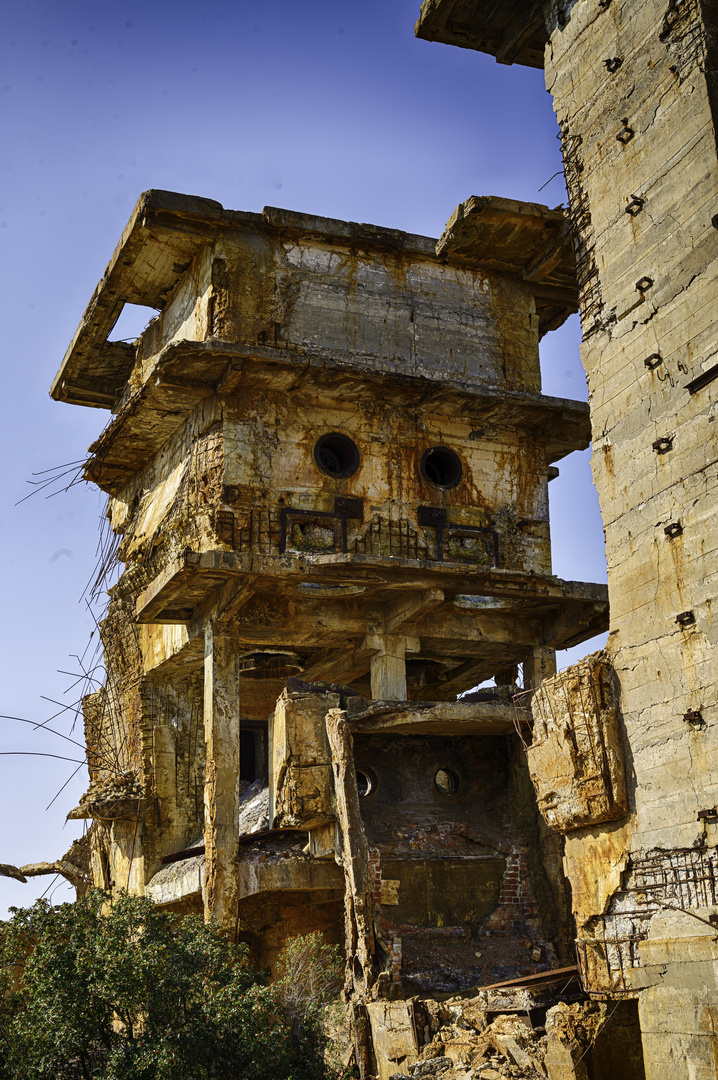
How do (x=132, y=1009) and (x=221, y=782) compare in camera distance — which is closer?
(x=132, y=1009)

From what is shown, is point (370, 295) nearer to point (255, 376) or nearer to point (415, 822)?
point (255, 376)

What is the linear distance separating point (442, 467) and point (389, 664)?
3.41 meters

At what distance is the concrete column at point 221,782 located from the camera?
15.3m

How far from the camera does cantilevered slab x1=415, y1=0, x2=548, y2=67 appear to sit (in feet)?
43.0

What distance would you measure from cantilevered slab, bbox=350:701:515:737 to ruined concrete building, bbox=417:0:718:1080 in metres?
5.33

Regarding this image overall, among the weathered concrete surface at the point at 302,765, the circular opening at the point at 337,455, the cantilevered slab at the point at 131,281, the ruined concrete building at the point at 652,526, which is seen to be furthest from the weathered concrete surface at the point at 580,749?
the cantilevered slab at the point at 131,281

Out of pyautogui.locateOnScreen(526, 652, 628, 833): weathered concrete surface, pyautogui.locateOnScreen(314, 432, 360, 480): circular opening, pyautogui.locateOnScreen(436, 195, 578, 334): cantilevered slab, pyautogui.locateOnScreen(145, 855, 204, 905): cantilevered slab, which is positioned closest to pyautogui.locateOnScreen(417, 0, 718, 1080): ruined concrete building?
pyautogui.locateOnScreen(526, 652, 628, 833): weathered concrete surface

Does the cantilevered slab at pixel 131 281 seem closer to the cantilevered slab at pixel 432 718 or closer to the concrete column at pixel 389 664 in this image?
the concrete column at pixel 389 664

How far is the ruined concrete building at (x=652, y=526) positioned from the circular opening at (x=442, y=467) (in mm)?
7302

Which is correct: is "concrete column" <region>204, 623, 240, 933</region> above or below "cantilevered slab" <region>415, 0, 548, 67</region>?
below

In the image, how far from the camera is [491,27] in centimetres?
1343

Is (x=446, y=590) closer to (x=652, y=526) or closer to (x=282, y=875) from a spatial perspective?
(x=282, y=875)

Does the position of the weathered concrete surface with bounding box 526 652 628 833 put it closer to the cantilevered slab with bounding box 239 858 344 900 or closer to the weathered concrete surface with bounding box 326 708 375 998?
the weathered concrete surface with bounding box 326 708 375 998

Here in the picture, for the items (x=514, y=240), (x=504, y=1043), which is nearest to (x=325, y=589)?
(x=514, y=240)
